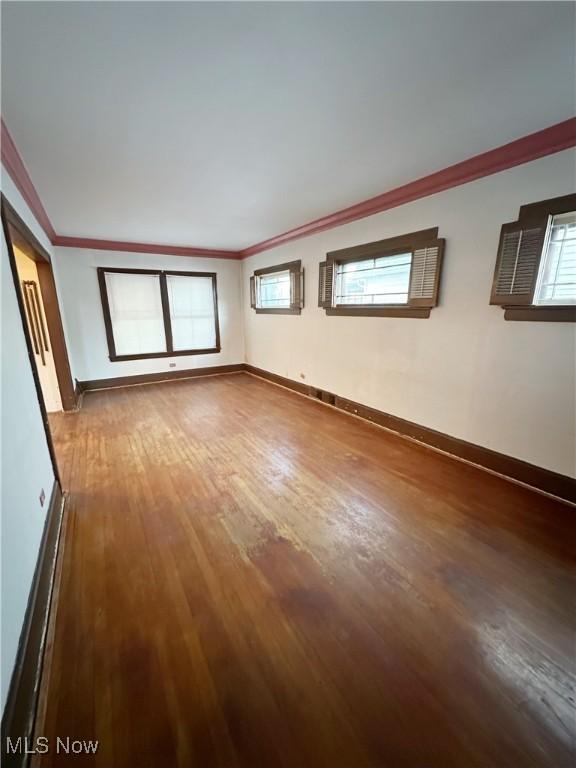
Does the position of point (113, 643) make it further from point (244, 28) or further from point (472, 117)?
point (472, 117)

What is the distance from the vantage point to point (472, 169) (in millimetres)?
2422

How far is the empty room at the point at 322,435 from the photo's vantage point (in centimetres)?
112

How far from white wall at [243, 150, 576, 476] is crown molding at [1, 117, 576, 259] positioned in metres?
0.07

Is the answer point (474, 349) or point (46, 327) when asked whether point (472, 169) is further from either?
point (46, 327)

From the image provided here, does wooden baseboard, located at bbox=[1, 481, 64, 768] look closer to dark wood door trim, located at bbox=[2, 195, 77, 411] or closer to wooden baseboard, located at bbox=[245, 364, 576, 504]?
dark wood door trim, located at bbox=[2, 195, 77, 411]

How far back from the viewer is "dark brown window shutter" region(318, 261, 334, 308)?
4.01 metres

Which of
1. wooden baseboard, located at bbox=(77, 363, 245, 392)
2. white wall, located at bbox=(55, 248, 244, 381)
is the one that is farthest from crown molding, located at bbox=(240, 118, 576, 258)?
wooden baseboard, located at bbox=(77, 363, 245, 392)

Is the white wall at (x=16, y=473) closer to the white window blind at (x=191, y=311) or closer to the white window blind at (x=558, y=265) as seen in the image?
the white window blind at (x=558, y=265)

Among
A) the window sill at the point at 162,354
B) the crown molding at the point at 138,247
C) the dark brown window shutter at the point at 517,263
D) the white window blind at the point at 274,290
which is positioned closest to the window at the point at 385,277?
the dark brown window shutter at the point at 517,263

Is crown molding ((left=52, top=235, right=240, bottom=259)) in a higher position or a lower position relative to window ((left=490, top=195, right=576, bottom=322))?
higher

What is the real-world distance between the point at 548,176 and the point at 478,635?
2.86 metres

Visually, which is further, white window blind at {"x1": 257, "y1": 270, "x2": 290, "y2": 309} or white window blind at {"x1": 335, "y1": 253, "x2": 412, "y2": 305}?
white window blind at {"x1": 257, "y1": 270, "x2": 290, "y2": 309}

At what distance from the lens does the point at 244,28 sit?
126cm

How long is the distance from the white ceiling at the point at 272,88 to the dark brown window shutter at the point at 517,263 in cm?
63
